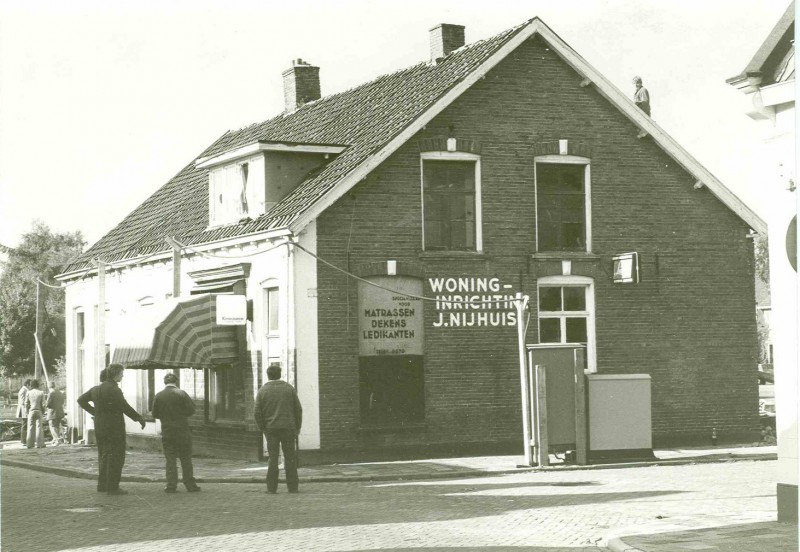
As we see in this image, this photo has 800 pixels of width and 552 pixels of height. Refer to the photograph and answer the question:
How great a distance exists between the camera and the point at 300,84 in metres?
33.0

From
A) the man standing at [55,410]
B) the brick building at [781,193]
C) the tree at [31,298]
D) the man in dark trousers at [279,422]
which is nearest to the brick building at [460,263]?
the man in dark trousers at [279,422]

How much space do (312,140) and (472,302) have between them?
5.42 meters

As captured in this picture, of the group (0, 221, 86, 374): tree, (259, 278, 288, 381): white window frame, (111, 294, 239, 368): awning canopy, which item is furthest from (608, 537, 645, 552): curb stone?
(0, 221, 86, 374): tree

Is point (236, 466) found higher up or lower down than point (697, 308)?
lower down

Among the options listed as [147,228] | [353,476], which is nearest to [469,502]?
[353,476]

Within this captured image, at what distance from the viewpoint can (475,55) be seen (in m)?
26.2

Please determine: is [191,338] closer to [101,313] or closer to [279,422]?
[101,313]

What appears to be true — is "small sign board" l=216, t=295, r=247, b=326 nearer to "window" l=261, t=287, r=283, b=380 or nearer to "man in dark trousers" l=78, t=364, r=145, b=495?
"window" l=261, t=287, r=283, b=380

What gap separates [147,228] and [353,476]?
1382cm

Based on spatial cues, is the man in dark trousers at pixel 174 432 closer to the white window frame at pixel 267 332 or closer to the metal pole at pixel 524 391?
the white window frame at pixel 267 332

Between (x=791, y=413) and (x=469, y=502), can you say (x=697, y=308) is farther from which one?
(x=791, y=413)

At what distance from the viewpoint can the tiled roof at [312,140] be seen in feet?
81.4

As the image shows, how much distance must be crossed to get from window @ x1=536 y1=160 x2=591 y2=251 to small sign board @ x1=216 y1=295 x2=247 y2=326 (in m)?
5.82

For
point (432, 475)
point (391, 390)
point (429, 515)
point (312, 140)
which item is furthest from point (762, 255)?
point (429, 515)
